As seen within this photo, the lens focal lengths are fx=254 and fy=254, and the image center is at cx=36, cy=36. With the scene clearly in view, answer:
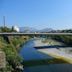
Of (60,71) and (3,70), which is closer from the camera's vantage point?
(3,70)

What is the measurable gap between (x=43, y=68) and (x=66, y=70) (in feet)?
10.2

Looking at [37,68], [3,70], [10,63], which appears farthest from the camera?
[37,68]

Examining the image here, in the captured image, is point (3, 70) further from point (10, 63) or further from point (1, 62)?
point (10, 63)

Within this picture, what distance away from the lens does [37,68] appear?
1063 inches

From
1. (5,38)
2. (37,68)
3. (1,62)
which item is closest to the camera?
(1,62)

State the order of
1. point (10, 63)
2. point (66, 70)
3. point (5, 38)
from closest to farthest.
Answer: point (10, 63) < point (66, 70) < point (5, 38)

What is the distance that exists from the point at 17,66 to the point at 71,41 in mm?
34387

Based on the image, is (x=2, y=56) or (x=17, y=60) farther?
(x=17, y=60)

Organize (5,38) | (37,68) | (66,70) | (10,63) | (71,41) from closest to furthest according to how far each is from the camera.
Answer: (10,63) → (66,70) → (37,68) → (5,38) → (71,41)

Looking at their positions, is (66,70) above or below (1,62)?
below

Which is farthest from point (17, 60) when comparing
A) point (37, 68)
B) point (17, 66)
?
point (37, 68)

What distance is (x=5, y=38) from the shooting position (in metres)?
47.0

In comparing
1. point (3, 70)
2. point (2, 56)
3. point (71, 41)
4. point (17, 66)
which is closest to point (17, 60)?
point (17, 66)

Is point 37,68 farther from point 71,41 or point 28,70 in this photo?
point 71,41
